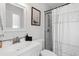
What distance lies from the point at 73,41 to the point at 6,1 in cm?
112

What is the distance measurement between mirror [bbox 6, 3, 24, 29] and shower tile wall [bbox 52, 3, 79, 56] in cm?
53

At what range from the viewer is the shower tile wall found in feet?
4.27

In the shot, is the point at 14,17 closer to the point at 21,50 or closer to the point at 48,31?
the point at 21,50

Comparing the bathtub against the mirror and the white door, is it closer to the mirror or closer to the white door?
the white door

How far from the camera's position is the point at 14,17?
1048mm

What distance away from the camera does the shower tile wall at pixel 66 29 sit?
4.27ft

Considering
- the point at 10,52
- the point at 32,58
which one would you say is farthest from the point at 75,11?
the point at 10,52

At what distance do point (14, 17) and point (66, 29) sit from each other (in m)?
0.87

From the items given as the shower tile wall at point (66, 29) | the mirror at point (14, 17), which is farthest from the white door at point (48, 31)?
the mirror at point (14, 17)

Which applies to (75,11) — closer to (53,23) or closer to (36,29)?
(53,23)

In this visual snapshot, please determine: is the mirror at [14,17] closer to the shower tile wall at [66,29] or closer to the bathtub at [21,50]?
the bathtub at [21,50]

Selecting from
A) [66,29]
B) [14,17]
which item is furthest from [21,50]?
[66,29]

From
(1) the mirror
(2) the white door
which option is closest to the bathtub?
(2) the white door

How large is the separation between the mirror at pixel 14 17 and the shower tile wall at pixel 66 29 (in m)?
0.53
